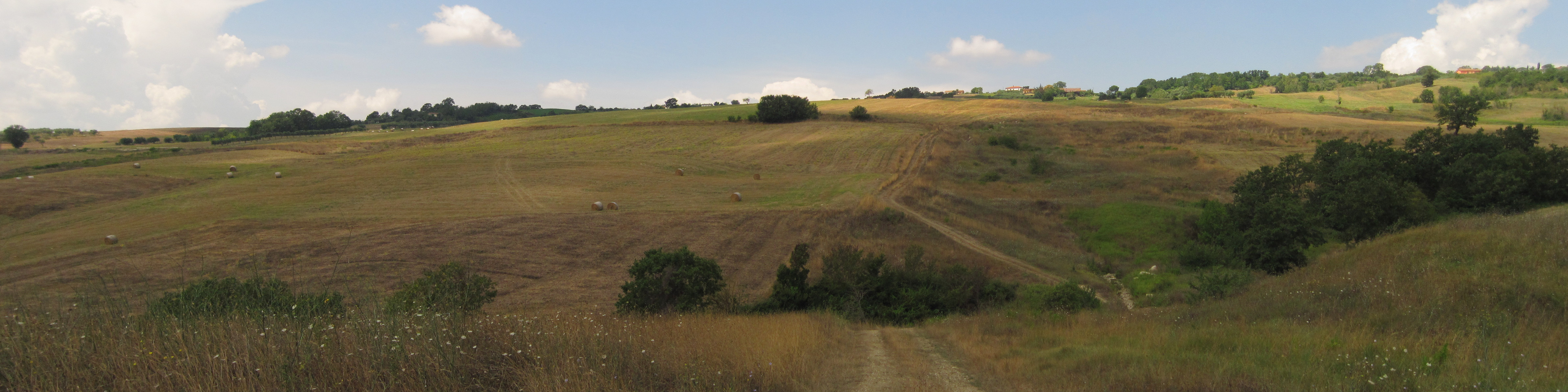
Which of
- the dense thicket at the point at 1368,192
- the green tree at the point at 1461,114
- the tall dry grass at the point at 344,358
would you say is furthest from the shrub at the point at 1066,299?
the green tree at the point at 1461,114

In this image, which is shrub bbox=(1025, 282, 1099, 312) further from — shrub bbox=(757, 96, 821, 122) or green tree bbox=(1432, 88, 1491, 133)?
shrub bbox=(757, 96, 821, 122)

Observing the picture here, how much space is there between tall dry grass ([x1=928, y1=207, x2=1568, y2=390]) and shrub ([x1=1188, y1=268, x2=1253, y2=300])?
2.02 ft

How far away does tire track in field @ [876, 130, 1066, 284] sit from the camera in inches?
919

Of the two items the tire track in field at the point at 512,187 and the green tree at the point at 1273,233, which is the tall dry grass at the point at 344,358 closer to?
the green tree at the point at 1273,233

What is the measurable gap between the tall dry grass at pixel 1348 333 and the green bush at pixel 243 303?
7376 mm

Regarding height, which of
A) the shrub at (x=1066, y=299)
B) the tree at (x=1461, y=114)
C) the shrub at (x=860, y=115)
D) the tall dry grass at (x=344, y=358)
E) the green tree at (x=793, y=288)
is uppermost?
the shrub at (x=860, y=115)

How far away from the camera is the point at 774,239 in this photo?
25672mm

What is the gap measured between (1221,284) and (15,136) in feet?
282

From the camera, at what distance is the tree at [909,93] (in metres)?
114

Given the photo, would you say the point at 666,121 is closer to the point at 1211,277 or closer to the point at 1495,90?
the point at 1211,277

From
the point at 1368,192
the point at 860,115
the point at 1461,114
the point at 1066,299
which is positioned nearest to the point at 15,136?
the point at 860,115

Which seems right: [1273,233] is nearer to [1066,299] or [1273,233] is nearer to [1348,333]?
[1066,299]

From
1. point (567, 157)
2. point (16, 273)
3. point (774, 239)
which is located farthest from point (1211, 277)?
point (567, 157)

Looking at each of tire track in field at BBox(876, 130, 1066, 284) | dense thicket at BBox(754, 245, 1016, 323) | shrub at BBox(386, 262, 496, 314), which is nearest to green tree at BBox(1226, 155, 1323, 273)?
tire track in field at BBox(876, 130, 1066, 284)
